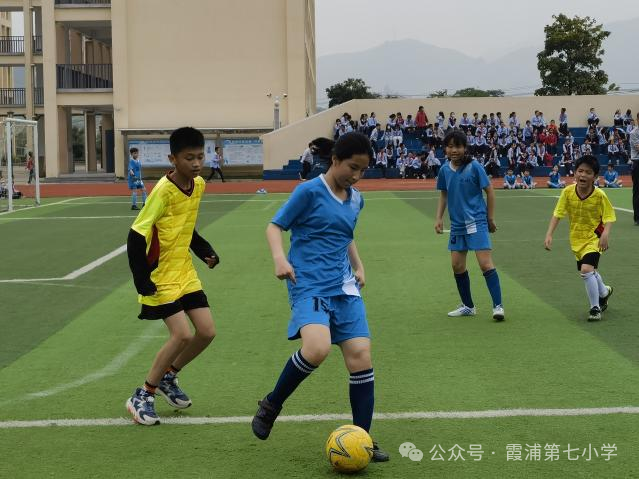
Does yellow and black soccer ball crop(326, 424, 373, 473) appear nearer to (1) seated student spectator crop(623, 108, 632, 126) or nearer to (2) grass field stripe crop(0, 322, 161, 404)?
(2) grass field stripe crop(0, 322, 161, 404)

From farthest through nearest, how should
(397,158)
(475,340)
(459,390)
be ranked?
(397,158) → (475,340) → (459,390)

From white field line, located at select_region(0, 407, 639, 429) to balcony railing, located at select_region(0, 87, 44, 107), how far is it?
5647 cm

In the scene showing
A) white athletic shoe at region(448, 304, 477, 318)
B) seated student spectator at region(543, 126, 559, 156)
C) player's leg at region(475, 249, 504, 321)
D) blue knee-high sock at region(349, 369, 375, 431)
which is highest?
seated student spectator at region(543, 126, 559, 156)

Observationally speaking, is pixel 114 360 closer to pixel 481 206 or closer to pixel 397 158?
pixel 481 206

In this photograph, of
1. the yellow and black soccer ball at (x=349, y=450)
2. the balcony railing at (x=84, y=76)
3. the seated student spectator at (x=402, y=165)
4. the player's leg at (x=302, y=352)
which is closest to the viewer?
the yellow and black soccer ball at (x=349, y=450)

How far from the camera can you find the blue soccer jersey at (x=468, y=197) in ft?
30.3

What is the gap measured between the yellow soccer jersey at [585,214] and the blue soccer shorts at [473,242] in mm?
746

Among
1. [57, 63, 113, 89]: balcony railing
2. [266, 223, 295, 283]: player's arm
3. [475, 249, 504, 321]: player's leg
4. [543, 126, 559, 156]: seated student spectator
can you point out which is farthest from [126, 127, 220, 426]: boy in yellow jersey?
[57, 63, 113, 89]: balcony railing

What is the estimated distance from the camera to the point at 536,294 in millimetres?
10742

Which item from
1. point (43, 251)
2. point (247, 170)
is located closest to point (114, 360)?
point (43, 251)

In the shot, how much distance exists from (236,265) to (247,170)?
32941 mm

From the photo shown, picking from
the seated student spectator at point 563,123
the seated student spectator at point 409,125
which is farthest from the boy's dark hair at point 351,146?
the seated student spectator at point 563,123

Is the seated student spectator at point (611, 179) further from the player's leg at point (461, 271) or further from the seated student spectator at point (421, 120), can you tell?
the player's leg at point (461, 271)

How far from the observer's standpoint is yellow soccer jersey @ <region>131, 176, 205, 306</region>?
5.88 m
